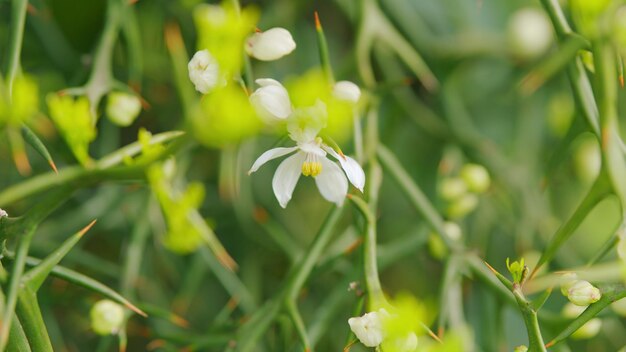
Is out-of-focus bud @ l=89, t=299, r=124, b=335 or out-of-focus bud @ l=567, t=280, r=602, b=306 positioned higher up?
out-of-focus bud @ l=567, t=280, r=602, b=306

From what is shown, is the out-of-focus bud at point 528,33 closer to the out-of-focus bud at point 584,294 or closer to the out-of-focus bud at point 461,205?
the out-of-focus bud at point 461,205

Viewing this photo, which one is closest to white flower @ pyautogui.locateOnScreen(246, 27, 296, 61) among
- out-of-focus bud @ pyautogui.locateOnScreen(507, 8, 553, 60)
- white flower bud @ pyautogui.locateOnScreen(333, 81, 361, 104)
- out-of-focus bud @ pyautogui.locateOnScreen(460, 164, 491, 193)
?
white flower bud @ pyautogui.locateOnScreen(333, 81, 361, 104)

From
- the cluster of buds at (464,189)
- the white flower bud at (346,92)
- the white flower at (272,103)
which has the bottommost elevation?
the cluster of buds at (464,189)

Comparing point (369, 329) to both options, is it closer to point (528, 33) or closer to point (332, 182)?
point (332, 182)

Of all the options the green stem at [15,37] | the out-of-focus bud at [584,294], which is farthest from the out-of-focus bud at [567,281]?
the green stem at [15,37]

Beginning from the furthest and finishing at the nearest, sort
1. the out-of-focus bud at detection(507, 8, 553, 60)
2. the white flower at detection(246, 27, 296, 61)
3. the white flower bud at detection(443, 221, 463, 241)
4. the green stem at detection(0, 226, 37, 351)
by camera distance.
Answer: the out-of-focus bud at detection(507, 8, 553, 60)
the white flower bud at detection(443, 221, 463, 241)
the white flower at detection(246, 27, 296, 61)
the green stem at detection(0, 226, 37, 351)

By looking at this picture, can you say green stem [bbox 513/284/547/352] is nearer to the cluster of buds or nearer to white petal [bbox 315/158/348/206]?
white petal [bbox 315/158/348/206]

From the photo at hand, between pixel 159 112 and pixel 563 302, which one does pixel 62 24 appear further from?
Answer: pixel 563 302
